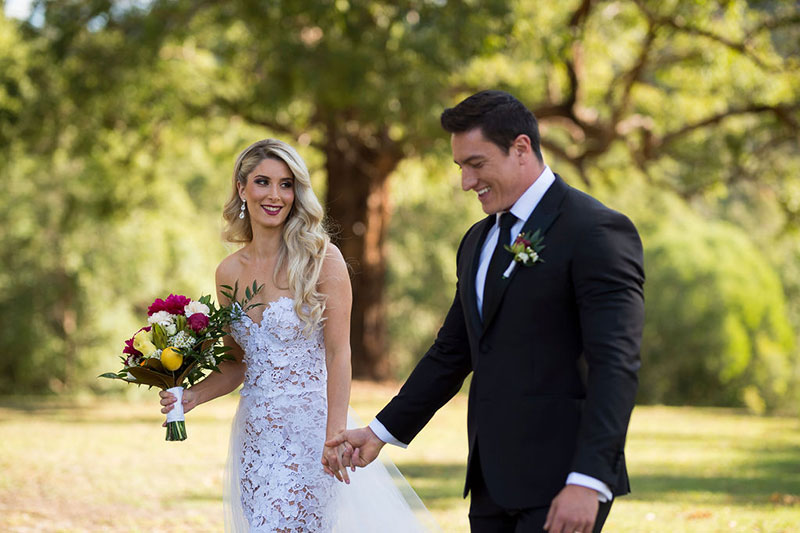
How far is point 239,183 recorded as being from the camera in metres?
5.30

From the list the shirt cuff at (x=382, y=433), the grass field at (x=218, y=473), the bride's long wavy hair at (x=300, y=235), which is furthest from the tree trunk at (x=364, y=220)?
the shirt cuff at (x=382, y=433)

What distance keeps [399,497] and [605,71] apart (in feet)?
65.8

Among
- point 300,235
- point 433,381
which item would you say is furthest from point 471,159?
point 300,235

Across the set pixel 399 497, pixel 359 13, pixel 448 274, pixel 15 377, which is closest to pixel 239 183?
pixel 399 497

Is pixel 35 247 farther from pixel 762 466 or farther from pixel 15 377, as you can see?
pixel 762 466

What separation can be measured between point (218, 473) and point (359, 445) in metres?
7.50

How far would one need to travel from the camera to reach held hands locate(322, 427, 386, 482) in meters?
4.23

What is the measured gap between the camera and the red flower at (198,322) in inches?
187

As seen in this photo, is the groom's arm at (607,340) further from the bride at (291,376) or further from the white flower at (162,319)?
the white flower at (162,319)

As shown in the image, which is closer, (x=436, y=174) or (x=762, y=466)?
(x=762, y=466)

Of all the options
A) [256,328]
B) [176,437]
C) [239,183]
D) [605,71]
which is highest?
[605,71]

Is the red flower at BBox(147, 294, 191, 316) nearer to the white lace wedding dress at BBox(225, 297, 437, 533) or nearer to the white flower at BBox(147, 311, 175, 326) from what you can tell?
the white flower at BBox(147, 311, 175, 326)

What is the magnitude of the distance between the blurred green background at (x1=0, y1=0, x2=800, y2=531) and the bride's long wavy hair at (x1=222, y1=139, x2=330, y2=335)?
7984 millimetres

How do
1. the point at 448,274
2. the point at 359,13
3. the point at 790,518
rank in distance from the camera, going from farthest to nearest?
1. the point at 448,274
2. the point at 359,13
3. the point at 790,518
